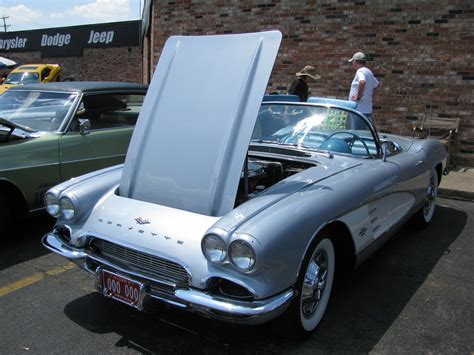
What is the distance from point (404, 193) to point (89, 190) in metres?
2.47

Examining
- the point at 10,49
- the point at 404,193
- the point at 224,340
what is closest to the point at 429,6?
the point at 404,193

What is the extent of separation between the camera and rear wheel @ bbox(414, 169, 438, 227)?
15.1 ft

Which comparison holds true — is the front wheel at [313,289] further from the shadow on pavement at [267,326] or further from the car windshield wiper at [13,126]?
the car windshield wiper at [13,126]

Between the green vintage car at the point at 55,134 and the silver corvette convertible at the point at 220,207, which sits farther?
the green vintage car at the point at 55,134

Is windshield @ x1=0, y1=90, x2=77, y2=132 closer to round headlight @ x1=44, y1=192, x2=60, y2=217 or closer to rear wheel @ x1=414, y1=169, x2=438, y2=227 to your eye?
round headlight @ x1=44, y1=192, x2=60, y2=217

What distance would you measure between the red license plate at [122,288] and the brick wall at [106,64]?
16907 millimetres

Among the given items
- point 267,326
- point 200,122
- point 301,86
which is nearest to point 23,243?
point 200,122

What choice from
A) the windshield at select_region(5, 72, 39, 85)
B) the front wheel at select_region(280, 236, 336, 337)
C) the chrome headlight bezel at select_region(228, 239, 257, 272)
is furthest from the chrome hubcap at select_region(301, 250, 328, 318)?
the windshield at select_region(5, 72, 39, 85)

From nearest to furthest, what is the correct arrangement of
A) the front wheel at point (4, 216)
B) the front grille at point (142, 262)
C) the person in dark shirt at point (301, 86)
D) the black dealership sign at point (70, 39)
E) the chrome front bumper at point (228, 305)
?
the chrome front bumper at point (228, 305), the front grille at point (142, 262), the front wheel at point (4, 216), the person in dark shirt at point (301, 86), the black dealership sign at point (70, 39)

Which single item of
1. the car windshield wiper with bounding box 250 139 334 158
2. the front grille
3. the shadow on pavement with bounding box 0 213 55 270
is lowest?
the shadow on pavement with bounding box 0 213 55 270

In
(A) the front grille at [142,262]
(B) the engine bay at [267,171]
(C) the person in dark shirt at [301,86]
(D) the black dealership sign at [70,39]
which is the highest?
(D) the black dealership sign at [70,39]

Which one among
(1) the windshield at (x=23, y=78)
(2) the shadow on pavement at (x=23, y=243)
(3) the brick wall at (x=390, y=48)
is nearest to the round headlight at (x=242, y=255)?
(2) the shadow on pavement at (x=23, y=243)

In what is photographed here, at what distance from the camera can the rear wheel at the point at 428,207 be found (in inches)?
182

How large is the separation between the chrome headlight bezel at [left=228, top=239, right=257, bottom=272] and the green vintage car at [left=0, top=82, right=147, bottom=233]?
2.56 meters
